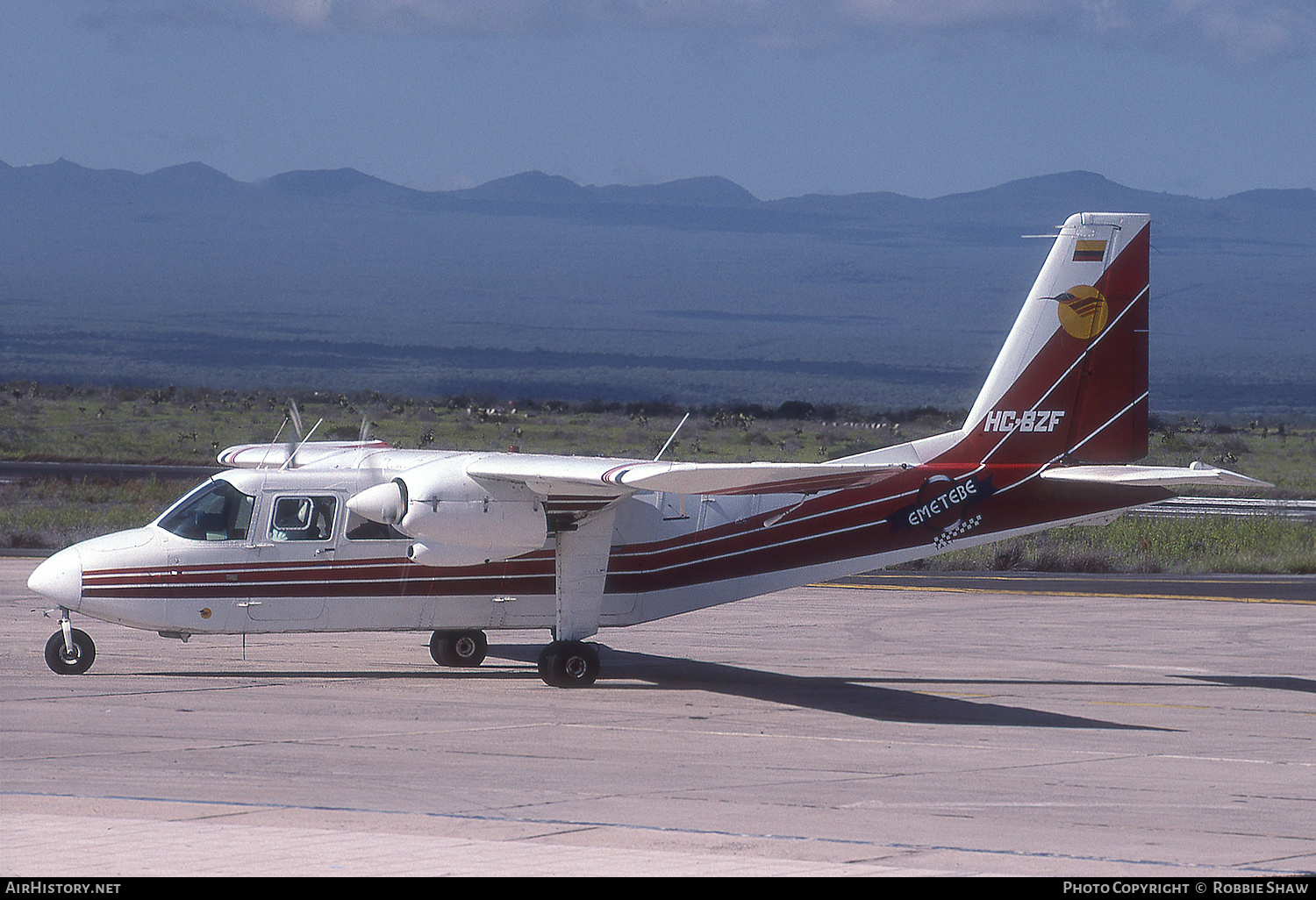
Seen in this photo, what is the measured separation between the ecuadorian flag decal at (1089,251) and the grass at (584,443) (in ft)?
32.1

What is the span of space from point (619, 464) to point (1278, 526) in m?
29.0

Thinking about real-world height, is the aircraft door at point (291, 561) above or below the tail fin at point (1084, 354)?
below

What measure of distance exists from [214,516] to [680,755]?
25.4 feet

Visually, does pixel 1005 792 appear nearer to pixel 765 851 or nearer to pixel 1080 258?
pixel 765 851

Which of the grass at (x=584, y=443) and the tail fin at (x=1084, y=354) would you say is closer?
the tail fin at (x=1084, y=354)

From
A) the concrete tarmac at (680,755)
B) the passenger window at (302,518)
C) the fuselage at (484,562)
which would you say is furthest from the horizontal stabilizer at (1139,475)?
the passenger window at (302,518)

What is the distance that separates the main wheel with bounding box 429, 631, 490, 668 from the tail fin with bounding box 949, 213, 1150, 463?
23.7 ft

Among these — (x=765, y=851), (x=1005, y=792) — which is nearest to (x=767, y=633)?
(x=1005, y=792)

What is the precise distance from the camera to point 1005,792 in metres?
14.3

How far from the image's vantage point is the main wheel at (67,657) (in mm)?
20734

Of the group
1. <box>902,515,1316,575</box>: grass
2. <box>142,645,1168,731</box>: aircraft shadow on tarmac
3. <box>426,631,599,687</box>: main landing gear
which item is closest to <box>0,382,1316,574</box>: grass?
<box>902,515,1316,575</box>: grass

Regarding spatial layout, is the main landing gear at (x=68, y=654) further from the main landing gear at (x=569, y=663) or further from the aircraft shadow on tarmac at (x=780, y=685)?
the aircraft shadow on tarmac at (x=780, y=685)

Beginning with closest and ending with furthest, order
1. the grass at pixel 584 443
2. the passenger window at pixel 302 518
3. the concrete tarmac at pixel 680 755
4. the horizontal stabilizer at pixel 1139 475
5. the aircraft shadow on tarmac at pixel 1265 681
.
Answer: the concrete tarmac at pixel 680 755
the horizontal stabilizer at pixel 1139 475
the passenger window at pixel 302 518
the aircraft shadow on tarmac at pixel 1265 681
the grass at pixel 584 443

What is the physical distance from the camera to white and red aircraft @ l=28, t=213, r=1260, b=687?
66.4 ft
